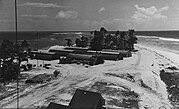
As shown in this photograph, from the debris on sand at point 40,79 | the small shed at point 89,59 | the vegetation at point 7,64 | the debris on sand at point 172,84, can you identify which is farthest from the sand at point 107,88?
the small shed at point 89,59

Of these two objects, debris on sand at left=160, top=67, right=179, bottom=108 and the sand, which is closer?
the sand

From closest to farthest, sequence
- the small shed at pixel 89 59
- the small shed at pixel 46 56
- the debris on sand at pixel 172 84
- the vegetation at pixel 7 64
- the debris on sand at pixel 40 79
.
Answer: the debris on sand at pixel 172 84 < the debris on sand at pixel 40 79 < the vegetation at pixel 7 64 < the small shed at pixel 89 59 < the small shed at pixel 46 56

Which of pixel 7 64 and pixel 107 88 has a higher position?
pixel 7 64

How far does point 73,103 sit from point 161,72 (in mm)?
46012

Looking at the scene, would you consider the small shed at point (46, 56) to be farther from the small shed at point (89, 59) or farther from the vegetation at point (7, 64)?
the vegetation at point (7, 64)

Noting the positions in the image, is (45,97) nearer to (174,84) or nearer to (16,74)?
(16,74)

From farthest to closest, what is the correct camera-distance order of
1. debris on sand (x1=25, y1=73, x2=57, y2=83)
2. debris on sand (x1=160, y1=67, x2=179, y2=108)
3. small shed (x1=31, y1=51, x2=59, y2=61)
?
small shed (x1=31, y1=51, x2=59, y2=61), debris on sand (x1=25, y1=73, x2=57, y2=83), debris on sand (x1=160, y1=67, x2=179, y2=108)

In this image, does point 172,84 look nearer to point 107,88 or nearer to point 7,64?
point 107,88

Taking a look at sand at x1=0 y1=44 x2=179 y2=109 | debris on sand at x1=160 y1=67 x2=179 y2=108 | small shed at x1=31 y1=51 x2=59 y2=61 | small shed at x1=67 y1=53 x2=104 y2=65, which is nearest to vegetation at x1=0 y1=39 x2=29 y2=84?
sand at x1=0 y1=44 x2=179 y2=109

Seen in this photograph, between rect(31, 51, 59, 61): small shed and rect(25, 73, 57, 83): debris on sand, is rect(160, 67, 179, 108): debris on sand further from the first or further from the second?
rect(31, 51, 59, 61): small shed

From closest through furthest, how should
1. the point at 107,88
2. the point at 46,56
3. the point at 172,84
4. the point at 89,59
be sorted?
the point at 107,88, the point at 172,84, the point at 89,59, the point at 46,56

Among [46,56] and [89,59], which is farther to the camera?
[46,56]

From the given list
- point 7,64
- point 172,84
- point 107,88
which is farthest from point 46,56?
point 172,84

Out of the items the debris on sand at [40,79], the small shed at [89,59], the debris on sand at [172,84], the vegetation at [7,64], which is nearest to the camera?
the debris on sand at [172,84]
